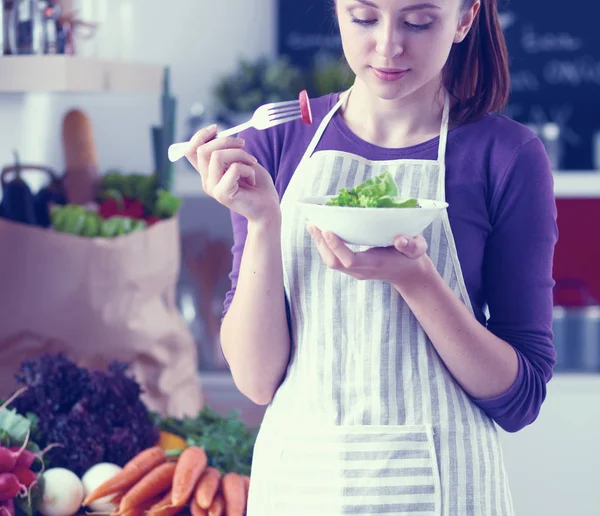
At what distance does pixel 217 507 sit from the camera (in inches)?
70.5

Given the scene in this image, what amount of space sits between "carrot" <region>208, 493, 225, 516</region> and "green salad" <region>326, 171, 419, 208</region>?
0.88m

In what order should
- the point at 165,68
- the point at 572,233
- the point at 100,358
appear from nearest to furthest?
the point at 100,358, the point at 165,68, the point at 572,233

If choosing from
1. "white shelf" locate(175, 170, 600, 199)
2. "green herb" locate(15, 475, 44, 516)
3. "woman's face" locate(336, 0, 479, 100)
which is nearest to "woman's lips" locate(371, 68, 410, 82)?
"woman's face" locate(336, 0, 479, 100)

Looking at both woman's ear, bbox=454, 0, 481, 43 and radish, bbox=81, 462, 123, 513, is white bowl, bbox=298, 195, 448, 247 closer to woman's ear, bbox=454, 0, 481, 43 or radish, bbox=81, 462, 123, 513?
woman's ear, bbox=454, 0, 481, 43

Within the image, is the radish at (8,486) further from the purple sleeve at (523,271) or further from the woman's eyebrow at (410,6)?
the woman's eyebrow at (410,6)

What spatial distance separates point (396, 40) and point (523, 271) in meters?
0.32

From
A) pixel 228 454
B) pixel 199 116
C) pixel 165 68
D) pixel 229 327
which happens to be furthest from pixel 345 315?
pixel 199 116

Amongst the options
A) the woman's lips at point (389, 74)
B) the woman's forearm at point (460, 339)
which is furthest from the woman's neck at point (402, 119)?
the woman's forearm at point (460, 339)

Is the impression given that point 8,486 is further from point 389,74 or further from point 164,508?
point 389,74

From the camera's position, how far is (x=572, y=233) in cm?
334

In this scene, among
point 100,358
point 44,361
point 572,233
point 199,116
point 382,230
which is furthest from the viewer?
point 572,233

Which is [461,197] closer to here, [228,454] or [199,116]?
[228,454]

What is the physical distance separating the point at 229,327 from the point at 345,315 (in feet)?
0.48

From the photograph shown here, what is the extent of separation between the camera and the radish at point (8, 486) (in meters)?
1.68
